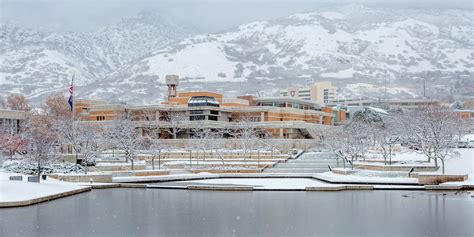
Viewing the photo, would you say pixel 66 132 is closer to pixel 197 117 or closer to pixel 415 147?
pixel 197 117

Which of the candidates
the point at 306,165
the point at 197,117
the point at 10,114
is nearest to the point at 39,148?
the point at 306,165

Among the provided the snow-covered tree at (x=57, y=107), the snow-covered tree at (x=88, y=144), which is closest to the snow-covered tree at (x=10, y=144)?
the snow-covered tree at (x=88, y=144)

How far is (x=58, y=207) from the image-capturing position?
34.1 m

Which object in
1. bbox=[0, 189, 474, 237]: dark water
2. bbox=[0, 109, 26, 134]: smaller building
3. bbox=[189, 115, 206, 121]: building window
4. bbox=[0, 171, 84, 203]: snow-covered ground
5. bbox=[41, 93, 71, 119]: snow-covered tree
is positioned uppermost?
bbox=[41, 93, 71, 119]: snow-covered tree

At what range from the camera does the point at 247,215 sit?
30.9 m

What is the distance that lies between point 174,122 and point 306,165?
3427 cm

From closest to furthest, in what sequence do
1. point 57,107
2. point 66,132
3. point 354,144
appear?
point 354,144
point 66,132
point 57,107

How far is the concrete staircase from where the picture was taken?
194 feet

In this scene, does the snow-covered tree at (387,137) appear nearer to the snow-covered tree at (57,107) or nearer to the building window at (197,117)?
the building window at (197,117)

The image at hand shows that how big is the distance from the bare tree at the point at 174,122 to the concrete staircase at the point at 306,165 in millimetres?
27304

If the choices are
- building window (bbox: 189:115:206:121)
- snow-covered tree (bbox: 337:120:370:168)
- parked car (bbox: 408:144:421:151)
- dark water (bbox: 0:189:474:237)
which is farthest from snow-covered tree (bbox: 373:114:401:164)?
building window (bbox: 189:115:206:121)

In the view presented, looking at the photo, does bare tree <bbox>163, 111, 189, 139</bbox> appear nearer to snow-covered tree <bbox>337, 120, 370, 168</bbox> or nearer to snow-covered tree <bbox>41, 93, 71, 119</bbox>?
snow-covered tree <bbox>41, 93, 71, 119</bbox>

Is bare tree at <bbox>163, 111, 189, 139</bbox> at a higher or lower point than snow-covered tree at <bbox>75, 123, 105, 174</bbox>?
higher

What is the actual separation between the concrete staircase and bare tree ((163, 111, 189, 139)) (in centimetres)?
2730
